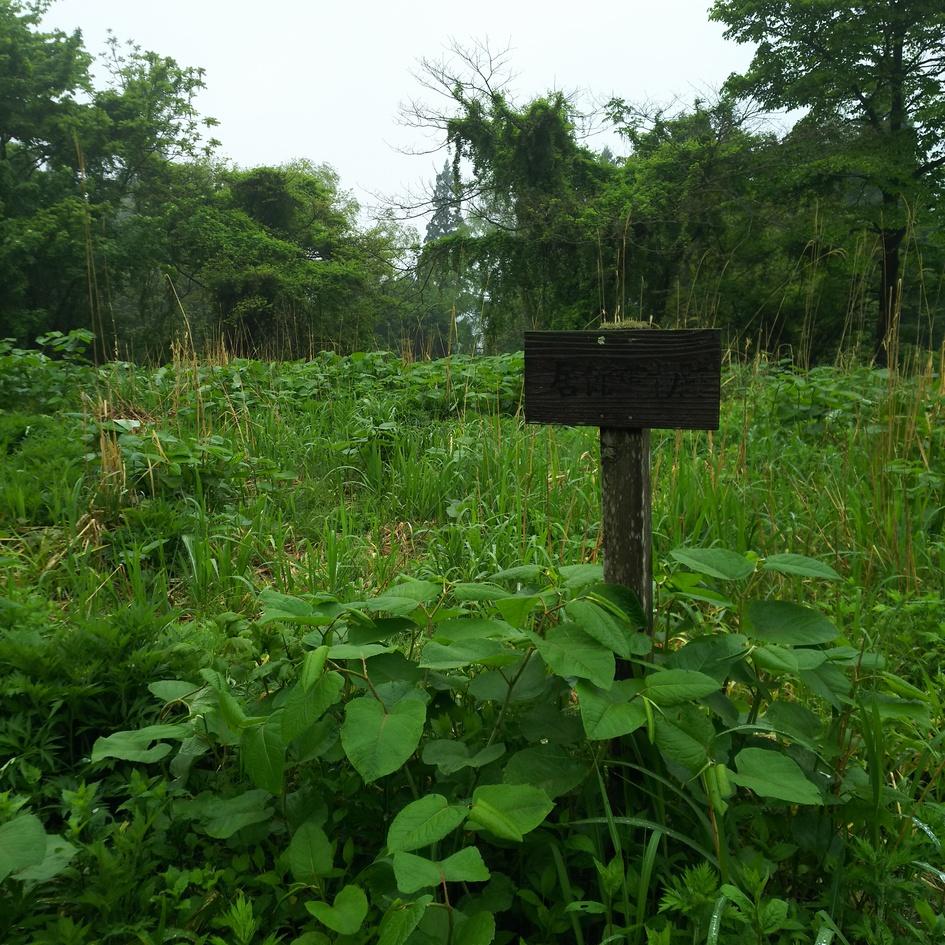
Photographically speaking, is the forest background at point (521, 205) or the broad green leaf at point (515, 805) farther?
the forest background at point (521, 205)

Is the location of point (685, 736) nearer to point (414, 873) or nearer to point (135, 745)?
point (414, 873)

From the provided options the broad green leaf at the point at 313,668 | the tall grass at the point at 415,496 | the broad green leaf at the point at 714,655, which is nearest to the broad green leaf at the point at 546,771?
the broad green leaf at the point at 714,655

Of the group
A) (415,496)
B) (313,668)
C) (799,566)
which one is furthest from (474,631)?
(415,496)

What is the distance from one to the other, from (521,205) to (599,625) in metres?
17.4

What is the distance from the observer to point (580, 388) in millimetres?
1551

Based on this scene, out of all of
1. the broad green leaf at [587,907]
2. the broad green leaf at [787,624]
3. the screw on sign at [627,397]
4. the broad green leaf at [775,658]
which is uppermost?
the screw on sign at [627,397]

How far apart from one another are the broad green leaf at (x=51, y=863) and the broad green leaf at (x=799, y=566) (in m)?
1.30

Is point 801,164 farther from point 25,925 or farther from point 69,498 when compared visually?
point 25,925

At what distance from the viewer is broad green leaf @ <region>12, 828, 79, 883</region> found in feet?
3.84

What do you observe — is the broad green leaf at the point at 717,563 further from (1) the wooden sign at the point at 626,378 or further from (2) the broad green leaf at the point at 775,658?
(1) the wooden sign at the point at 626,378

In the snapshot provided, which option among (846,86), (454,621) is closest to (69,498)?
(454,621)

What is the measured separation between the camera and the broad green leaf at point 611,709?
1123mm

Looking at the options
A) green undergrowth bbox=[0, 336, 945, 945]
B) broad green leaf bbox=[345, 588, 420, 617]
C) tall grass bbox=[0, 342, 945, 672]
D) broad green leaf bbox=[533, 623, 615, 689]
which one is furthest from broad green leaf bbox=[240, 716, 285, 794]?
tall grass bbox=[0, 342, 945, 672]

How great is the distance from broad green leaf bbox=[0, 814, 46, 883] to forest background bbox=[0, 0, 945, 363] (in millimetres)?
9561
